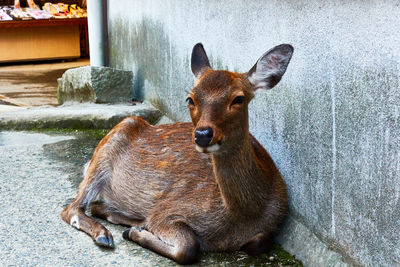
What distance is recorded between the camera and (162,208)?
4.57 meters

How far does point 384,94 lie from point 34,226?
2.82 m

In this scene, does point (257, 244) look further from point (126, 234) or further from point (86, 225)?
point (86, 225)

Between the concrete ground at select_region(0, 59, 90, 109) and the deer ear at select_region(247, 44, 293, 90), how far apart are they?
596 cm

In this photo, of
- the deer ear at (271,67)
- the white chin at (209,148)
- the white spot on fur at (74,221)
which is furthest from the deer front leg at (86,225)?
the deer ear at (271,67)

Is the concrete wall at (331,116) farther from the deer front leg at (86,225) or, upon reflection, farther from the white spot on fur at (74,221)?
the white spot on fur at (74,221)

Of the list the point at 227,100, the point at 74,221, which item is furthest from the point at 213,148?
the point at 74,221

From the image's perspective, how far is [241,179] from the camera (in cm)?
402

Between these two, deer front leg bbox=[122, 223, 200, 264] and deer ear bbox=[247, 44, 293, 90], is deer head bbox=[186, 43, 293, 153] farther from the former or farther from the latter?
deer front leg bbox=[122, 223, 200, 264]

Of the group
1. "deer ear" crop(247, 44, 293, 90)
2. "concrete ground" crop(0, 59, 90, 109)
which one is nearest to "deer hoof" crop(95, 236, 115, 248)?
"deer ear" crop(247, 44, 293, 90)

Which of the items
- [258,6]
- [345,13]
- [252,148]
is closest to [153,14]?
[258,6]

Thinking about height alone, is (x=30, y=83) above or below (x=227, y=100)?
below

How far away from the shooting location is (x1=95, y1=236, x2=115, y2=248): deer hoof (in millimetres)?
4363

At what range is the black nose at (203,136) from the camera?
3613 millimetres

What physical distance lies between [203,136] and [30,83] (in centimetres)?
968
